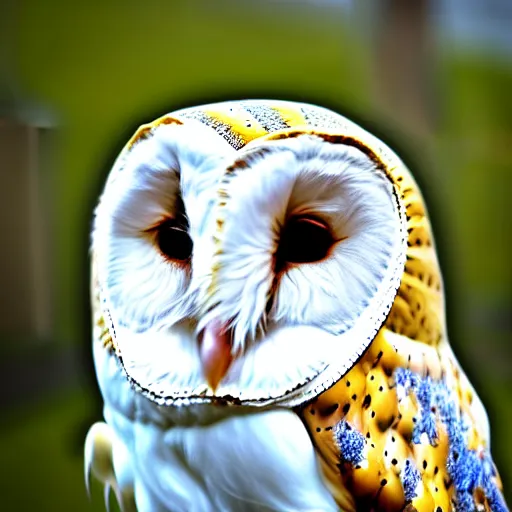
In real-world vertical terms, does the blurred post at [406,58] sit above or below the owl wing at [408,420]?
above

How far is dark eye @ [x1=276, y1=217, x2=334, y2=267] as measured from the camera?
57cm

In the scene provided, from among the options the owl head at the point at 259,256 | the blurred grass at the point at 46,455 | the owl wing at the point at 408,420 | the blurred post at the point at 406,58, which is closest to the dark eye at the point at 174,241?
the owl head at the point at 259,256

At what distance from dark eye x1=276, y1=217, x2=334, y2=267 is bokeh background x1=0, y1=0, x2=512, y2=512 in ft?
0.83

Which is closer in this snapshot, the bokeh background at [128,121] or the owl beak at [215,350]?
the owl beak at [215,350]

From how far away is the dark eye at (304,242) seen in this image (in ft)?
1.88

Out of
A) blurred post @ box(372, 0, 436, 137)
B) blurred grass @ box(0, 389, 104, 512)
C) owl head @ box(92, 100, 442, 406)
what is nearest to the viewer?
owl head @ box(92, 100, 442, 406)

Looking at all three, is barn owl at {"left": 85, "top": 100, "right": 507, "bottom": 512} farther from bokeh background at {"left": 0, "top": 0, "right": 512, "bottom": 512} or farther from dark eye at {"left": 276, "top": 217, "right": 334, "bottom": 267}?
bokeh background at {"left": 0, "top": 0, "right": 512, "bottom": 512}

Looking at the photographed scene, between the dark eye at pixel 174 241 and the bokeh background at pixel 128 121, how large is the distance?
0.22m

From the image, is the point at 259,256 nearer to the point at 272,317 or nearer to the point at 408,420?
the point at 272,317

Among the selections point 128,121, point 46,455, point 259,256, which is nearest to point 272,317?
point 259,256

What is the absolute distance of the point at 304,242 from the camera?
58 cm

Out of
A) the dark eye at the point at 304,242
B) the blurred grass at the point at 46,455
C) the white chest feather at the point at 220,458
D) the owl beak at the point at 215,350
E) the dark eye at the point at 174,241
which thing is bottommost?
the blurred grass at the point at 46,455

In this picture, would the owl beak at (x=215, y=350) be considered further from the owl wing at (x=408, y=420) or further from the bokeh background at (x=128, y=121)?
the bokeh background at (x=128, y=121)

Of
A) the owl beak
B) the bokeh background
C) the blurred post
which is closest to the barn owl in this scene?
the owl beak
